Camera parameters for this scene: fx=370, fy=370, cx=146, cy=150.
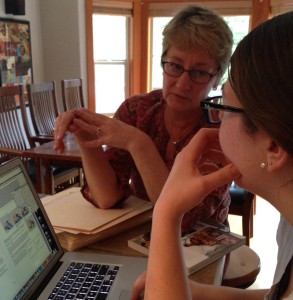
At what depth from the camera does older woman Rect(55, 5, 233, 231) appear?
116 cm

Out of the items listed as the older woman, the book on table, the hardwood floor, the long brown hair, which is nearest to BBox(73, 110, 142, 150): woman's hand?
the older woman

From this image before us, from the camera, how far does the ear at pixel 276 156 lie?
642 mm

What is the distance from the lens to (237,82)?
2.13ft

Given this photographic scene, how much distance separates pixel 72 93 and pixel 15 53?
0.69 meters

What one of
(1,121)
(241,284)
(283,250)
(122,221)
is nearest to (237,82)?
(283,250)

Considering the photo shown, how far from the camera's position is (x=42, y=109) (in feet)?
11.6

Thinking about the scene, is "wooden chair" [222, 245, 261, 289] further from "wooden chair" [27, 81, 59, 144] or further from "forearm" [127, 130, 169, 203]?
"wooden chair" [27, 81, 59, 144]

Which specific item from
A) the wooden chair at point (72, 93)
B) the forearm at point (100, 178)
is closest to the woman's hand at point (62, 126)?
the forearm at point (100, 178)

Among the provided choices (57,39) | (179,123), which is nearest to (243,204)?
(179,123)

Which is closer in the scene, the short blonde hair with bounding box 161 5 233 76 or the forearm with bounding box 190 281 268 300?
the forearm with bounding box 190 281 268 300

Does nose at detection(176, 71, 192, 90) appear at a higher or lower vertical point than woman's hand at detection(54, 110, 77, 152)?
higher

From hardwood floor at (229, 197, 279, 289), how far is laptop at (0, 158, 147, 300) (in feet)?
5.24

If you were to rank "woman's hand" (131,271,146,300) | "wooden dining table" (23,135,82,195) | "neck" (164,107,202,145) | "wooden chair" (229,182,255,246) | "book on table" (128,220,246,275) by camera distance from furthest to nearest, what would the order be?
"wooden dining table" (23,135,82,195) → "wooden chair" (229,182,255,246) → "neck" (164,107,202,145) → "book on table" (128,220,246,275) → "woman's hand" (131,271,146,300)

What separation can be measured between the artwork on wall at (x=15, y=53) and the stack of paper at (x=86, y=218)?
109 inches
